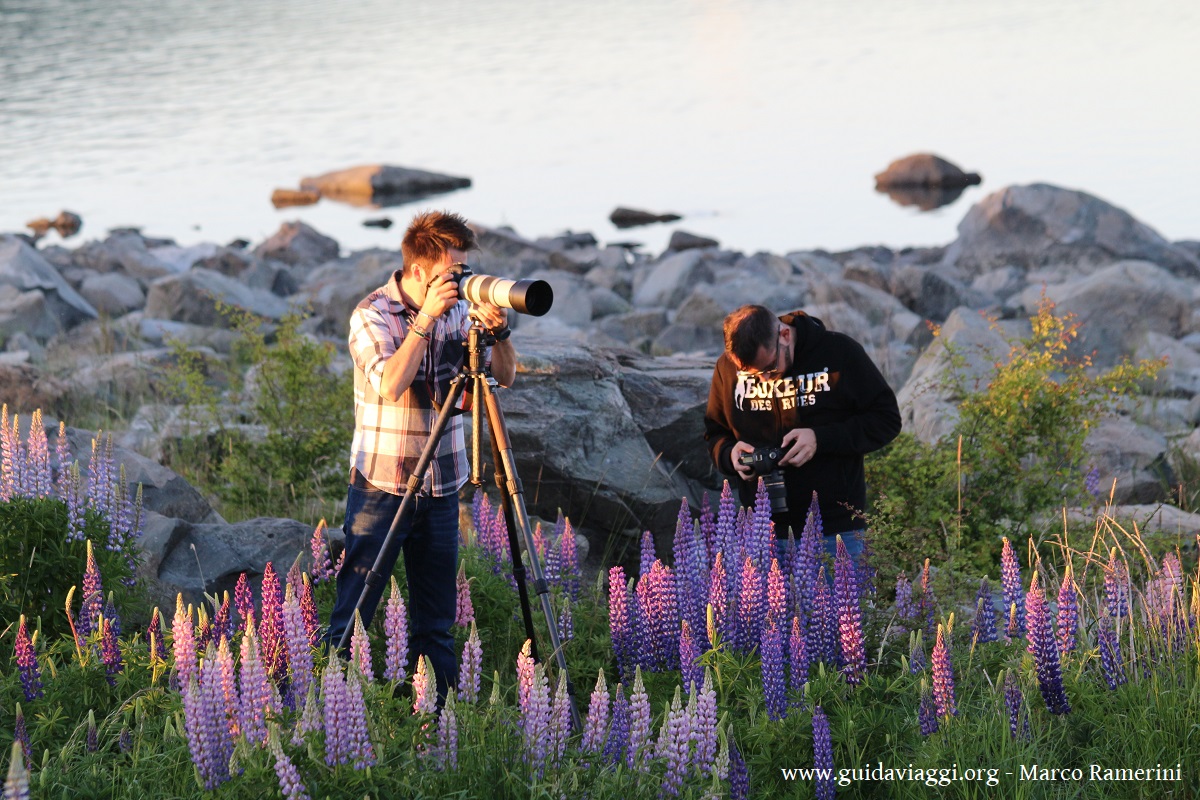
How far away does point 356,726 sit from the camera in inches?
145

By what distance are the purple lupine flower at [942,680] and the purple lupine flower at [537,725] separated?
134 centimetres

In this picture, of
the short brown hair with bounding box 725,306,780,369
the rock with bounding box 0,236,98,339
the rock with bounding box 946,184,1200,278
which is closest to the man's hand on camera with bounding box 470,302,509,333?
the short brown hair with bounding box 725,306,780,369

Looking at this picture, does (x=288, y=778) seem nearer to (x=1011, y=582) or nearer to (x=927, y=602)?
(x=927, y=602)

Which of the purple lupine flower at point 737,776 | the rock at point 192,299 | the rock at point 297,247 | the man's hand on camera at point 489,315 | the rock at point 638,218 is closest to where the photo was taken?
the purple lupine flower at point 737,776

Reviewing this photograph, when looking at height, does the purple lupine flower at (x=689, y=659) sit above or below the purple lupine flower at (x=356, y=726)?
below

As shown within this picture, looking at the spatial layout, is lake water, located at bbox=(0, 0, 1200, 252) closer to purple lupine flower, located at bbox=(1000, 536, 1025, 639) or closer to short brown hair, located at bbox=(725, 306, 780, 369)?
short brown hair, located at bbox=(725, 306, 780, 369)

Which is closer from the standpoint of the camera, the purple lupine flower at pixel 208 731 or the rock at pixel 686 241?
the purple lupine flower at pixel 208 731

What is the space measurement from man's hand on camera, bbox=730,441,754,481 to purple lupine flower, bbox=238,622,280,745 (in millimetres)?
3002

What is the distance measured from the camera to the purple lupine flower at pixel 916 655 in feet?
15.3

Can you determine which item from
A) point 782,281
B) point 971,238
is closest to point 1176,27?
point 971,238

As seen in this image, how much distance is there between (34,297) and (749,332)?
1349 centimetres

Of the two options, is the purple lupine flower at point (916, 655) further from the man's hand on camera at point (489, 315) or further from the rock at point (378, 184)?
A: the rock at point (378, 184)

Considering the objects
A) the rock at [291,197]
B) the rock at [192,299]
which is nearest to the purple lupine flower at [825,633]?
the rock at [192,299]

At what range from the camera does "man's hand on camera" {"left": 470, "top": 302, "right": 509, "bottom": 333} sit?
489 centimetres
